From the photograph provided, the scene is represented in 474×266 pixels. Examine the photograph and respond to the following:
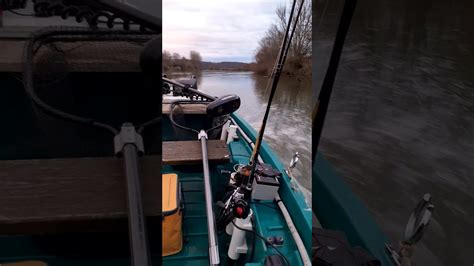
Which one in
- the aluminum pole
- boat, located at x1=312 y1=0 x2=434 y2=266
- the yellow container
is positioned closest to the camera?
boat, located at x1=312 y1=0 x2=434 y2=266

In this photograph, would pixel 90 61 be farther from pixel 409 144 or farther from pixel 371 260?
pixel 409 144

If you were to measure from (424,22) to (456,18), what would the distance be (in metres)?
0.12

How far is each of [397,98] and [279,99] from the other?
19 cm

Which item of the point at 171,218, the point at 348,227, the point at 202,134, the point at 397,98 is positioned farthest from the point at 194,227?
the point at 397,98

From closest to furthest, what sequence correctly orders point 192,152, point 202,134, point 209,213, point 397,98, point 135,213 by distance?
point 135,213 < point 397,98 < point 209,213 < point 192,152 < point 202,134

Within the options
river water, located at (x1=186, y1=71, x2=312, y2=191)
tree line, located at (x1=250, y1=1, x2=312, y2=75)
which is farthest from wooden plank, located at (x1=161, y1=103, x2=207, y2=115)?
tree line, located at (x1=250, y1=1, x2=312, y2=75)

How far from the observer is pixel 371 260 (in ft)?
1.63

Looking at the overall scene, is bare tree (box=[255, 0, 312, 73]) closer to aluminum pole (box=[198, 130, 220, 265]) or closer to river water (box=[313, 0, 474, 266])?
river water (box=[313, 0, 474, 266])

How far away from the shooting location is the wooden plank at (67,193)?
34 centimetres

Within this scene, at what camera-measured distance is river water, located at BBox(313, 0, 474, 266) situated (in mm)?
419

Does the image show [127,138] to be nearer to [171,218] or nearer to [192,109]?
[171,218]

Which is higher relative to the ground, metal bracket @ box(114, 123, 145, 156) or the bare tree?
the bare tree

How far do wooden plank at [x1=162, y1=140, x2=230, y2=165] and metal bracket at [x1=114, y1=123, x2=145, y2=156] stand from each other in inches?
13.7

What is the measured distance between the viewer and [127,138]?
35 centimetres
